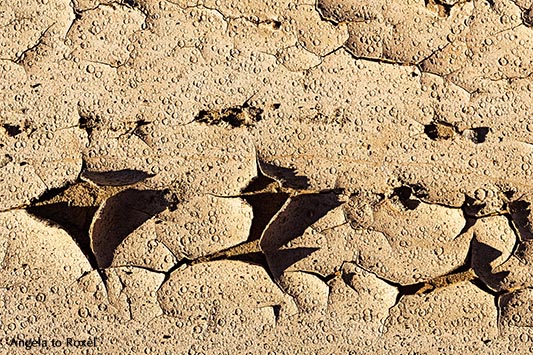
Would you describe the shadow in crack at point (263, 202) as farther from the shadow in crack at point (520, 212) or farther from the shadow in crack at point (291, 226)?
the shadow in crack at point (520, 212)

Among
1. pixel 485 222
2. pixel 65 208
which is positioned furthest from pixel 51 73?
pixel 485 222

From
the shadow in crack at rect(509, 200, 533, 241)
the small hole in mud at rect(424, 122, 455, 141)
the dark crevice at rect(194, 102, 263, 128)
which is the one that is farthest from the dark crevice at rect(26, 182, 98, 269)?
the shadow in crack at rect(509, 200, 533, 241)

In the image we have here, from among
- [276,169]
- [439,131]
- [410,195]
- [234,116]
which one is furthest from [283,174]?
[439,131]

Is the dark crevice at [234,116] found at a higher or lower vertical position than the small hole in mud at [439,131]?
lower

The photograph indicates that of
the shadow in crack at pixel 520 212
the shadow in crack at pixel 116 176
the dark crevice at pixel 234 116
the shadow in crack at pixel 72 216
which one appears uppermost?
the dark crevice at pixel 234 116

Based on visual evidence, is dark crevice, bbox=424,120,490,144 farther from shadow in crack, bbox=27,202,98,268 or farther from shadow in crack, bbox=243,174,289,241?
shadow in crack, bbox=27,202,98,268

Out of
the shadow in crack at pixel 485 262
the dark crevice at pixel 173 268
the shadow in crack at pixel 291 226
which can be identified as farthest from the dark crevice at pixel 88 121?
the shadow in crack at pixel 485 262

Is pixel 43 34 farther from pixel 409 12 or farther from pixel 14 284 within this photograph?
pixel 409 12
